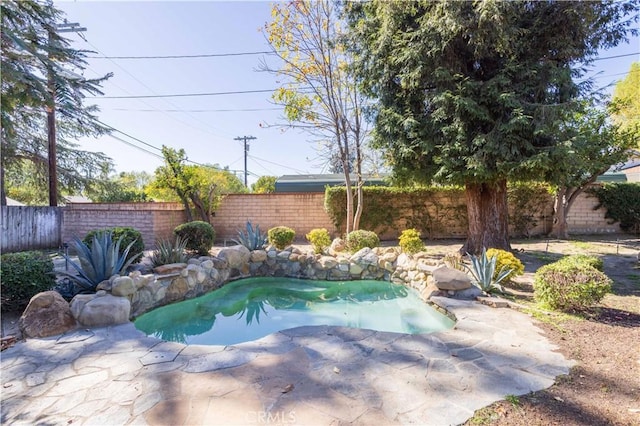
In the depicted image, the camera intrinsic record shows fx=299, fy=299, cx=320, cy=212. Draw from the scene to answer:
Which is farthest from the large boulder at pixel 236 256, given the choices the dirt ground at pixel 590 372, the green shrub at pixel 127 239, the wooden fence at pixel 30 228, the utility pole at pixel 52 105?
the wooden fence at pixel 30 228

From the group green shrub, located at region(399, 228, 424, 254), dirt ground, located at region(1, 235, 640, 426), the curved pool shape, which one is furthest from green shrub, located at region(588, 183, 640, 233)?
the curved pool shape

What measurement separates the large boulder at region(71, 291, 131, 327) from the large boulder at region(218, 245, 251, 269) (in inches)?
101

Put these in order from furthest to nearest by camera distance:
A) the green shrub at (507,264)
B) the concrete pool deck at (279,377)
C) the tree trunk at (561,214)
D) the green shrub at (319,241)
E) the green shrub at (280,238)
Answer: the tree trunk at (561,214) < the green shrub at (280,238) < the green shrub at (319,241) < the green shrub at (507,264) < the concrete pool deck at (279,377)

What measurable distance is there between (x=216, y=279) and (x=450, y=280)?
4.25 m

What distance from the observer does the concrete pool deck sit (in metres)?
1.95

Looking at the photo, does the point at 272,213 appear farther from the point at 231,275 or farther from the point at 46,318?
the point at 46,318

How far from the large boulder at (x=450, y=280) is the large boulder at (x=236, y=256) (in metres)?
3.93

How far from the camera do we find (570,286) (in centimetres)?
352

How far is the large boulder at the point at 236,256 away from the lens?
627 centimetres

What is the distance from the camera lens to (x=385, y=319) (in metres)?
Answer: 4.38

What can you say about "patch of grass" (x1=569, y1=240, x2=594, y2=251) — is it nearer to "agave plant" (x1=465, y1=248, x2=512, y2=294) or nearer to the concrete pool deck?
"agave plant" (x1=465, y1=248, x2=512, y2=294)

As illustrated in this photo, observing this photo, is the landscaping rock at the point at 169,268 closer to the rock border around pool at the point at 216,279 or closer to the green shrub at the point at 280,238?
the rock border around pool at the point at 216,279

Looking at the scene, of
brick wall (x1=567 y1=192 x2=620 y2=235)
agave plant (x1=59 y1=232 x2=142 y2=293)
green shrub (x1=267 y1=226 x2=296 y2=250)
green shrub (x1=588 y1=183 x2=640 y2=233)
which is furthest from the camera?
brick wall (x1=567 y1=192 x2=620 y2=235)

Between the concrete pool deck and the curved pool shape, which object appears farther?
the curved pool shape
